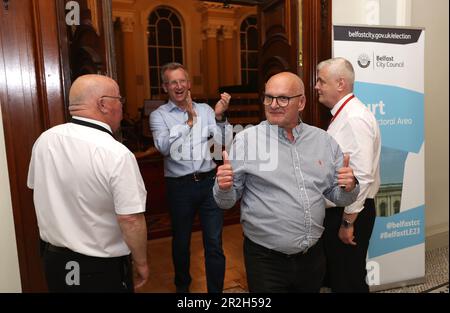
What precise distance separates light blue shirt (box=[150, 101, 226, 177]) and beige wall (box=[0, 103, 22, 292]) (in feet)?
3.10

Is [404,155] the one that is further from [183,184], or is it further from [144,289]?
[144,289]

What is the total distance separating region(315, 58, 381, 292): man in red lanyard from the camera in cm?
197

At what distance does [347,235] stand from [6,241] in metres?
1.90

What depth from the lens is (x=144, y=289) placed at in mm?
2926

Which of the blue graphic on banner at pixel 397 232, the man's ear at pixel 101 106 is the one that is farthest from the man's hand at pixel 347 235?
the man's ear at pixel 101 106

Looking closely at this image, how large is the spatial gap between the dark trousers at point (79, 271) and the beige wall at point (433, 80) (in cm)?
254

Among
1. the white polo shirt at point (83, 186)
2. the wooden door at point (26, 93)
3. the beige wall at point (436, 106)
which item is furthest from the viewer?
the beige wall at point (436, 106)

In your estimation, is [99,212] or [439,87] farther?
[439,87]

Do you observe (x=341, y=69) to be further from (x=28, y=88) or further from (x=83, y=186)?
(x=28, y=88)

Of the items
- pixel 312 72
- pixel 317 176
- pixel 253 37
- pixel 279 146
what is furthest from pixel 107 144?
pixel 253 37

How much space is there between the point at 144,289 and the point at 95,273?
4.92 feet

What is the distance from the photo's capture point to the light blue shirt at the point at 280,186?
1.59 metres

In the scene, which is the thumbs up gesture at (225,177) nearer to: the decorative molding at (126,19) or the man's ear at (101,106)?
the man's ear at (101,106)

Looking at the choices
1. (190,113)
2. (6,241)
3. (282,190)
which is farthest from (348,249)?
(6,241)
